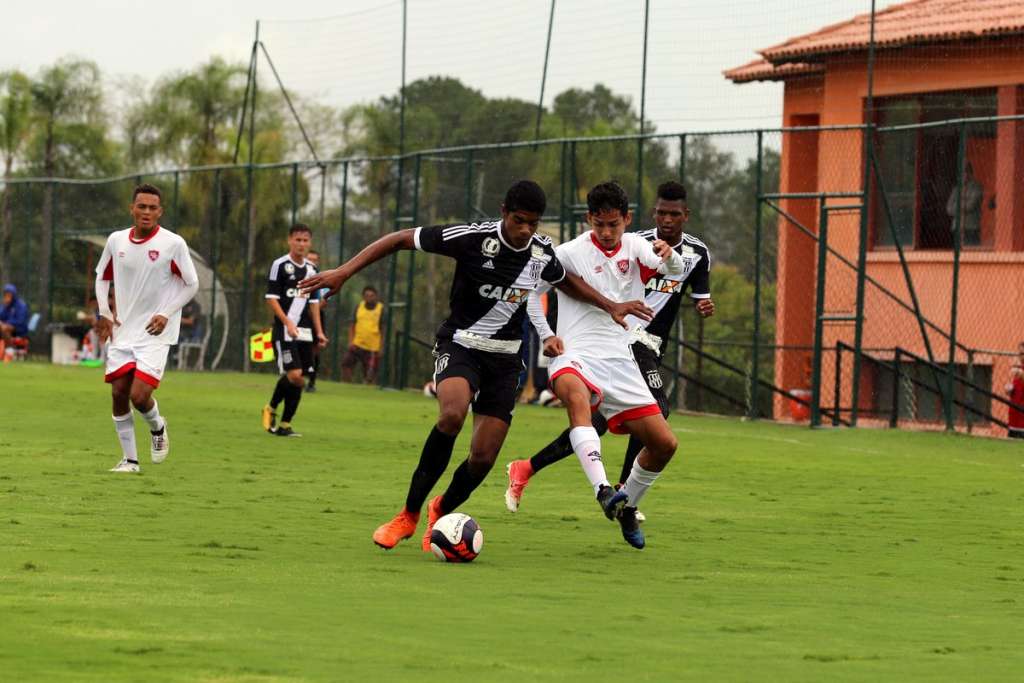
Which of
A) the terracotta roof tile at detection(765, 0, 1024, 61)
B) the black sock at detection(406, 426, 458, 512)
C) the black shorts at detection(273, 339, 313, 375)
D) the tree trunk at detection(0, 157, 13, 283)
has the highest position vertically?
the terracotta roof tile at detection(765, 0, 1024, 61)

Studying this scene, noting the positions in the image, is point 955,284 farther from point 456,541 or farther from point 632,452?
point 456,541

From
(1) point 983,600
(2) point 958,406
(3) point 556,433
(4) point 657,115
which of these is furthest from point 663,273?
(4) point 657,115

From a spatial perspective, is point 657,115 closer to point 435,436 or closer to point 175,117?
point 435,436

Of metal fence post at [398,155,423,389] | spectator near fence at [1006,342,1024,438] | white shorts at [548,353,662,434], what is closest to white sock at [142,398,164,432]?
white shorts at [548,353,662,434]

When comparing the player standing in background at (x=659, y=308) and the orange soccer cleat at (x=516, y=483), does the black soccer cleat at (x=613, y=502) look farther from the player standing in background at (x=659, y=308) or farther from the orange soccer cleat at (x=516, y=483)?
the orange soccer cleat at (x=516, y=483)

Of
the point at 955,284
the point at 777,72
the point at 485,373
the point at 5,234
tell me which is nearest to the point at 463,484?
the point at 485,373

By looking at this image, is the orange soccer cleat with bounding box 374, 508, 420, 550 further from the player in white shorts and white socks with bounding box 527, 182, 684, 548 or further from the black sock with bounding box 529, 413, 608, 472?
the black sock with bounding box 529, 413, 608, 472

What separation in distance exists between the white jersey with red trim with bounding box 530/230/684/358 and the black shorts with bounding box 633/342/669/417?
856 millimetres

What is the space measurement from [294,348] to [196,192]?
2342 centimetres

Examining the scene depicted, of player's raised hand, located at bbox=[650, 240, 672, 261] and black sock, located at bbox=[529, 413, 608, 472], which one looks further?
black sock, located at bbox=[529, 413, 608, 472]

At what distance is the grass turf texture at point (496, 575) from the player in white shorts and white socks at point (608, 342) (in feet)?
2.18

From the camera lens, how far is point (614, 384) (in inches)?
433

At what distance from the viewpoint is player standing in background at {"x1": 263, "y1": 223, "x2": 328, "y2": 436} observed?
19.6 metres

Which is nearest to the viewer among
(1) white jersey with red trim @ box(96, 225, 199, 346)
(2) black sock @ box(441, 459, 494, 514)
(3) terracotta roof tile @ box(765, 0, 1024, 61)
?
(2) black sock @ box(441, 459, 494, 514)
